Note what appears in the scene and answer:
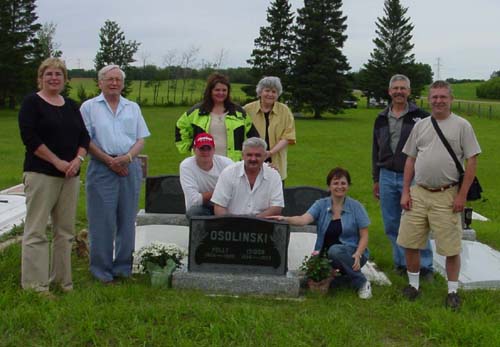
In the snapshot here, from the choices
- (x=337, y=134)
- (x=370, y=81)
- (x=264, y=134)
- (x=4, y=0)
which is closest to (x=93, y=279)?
(x=264, y=134)

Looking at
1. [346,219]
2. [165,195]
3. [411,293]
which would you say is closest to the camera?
[411,293]

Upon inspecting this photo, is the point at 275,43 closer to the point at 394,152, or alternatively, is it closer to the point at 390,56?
the point at 390,56

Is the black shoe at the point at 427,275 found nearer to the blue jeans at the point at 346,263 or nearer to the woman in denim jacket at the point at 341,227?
the woman in denim jacket at the point at 341,227

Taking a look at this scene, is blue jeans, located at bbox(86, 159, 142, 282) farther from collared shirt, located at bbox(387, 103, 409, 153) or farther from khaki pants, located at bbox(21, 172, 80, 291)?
collared shirt, located at bbox(387, 103, 409, 153)

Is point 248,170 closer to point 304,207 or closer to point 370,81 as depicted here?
point 304,207

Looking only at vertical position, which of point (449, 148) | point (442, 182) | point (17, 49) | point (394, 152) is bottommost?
point (442, 182)

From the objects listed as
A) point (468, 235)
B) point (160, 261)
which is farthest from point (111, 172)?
point (468, 235)

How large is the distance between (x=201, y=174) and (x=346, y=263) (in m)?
1.63

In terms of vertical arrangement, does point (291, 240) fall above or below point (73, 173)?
below

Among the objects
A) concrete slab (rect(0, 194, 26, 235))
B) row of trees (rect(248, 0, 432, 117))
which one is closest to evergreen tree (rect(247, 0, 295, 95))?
row of trees (rect(248, 0, 432, 117))

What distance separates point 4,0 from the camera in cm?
4112

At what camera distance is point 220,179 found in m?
5.27

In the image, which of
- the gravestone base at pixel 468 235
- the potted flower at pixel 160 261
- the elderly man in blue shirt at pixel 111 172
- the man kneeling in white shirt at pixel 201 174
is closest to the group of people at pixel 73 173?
the elderly man in blue shirt at pixel 111 172

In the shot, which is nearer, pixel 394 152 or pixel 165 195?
pixel 394 152
